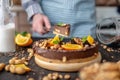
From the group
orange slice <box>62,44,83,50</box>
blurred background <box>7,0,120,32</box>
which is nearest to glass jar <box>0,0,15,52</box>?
orange slice <box>62,44,83,50</box>

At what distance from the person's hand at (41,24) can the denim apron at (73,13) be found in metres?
0.19

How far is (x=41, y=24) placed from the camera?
4.90 feet

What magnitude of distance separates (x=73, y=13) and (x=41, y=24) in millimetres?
301

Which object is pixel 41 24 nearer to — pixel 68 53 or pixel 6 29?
pixel 6 29

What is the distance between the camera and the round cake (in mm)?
1094

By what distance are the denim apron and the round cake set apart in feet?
1.81

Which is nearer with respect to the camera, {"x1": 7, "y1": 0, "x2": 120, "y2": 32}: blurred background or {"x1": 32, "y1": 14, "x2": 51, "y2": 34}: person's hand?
{"x1": 32, "y1": 14, "x2": 51, "y2": 34}: person's hand

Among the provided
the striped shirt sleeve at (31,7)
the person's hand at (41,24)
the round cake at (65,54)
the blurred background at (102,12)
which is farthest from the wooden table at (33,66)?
the blurred background at (102,12)

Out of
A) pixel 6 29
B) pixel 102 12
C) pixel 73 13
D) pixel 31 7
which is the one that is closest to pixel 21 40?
pixel 6 29

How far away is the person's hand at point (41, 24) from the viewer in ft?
4.78

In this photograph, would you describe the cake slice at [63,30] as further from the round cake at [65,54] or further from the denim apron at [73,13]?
the denim apron at [73,13]

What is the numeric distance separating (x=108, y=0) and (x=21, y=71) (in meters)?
1.60

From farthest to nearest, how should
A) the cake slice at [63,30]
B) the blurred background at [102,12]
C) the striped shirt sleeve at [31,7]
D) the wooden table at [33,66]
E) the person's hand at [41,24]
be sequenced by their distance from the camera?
the blurred background at [102,12] → the striped shirt sleeve at [31,7] → the person's hand at [41,24] → the cake slice at [63,30] → the wooden table at [33,66]

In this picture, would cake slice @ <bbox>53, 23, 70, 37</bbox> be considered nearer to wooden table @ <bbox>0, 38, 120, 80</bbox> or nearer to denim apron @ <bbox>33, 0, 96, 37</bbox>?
wooden table @ <bbox>0, 38, 120, 80</bbox>
